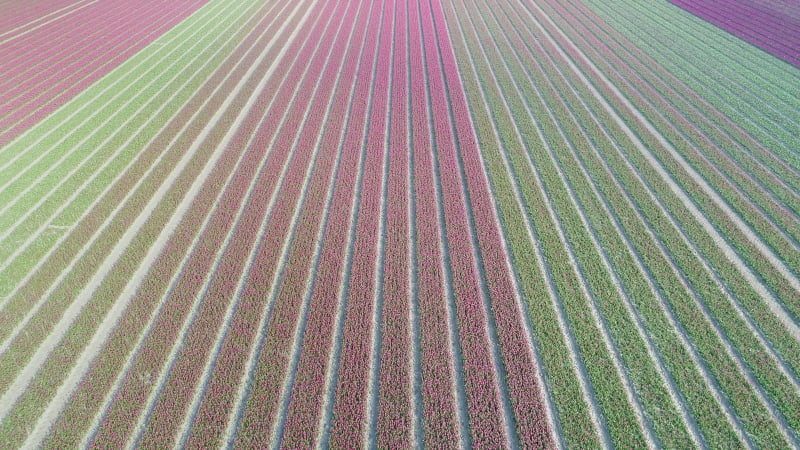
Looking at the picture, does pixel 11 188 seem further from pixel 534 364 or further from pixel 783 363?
pixel 783 363

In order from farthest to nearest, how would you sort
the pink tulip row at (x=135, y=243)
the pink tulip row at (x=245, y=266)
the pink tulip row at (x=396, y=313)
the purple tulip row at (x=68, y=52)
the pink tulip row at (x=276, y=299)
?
the purple tulip row at (x=68, y=52) < the pink tulip row at (x=135, y=243) < the pink tulip row at (x=245, y=266) < the pink tulip row at (x=276, y=299) < the pink tulip row at (x=396, y=313)

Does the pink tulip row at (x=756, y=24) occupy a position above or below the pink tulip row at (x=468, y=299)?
above

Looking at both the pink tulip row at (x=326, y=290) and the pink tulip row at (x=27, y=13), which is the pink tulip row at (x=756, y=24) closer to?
the pink tulip row at (x=326, y=290)

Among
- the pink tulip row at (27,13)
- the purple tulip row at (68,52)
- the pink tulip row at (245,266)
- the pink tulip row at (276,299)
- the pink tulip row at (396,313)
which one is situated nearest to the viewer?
the pink tulip row at (396,313)

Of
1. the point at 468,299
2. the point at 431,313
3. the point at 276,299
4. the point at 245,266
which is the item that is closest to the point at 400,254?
the point at 431,313

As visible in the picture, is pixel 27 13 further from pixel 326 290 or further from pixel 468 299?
pixel 468 299

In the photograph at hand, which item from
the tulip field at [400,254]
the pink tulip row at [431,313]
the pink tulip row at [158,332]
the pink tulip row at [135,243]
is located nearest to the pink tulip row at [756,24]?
the tulip field at [400,254]

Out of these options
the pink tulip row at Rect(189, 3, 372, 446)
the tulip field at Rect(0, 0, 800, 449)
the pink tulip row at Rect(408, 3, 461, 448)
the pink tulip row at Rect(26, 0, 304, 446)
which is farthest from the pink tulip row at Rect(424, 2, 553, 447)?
the pink tulip row at Rect(26, 0, 304, 446)
